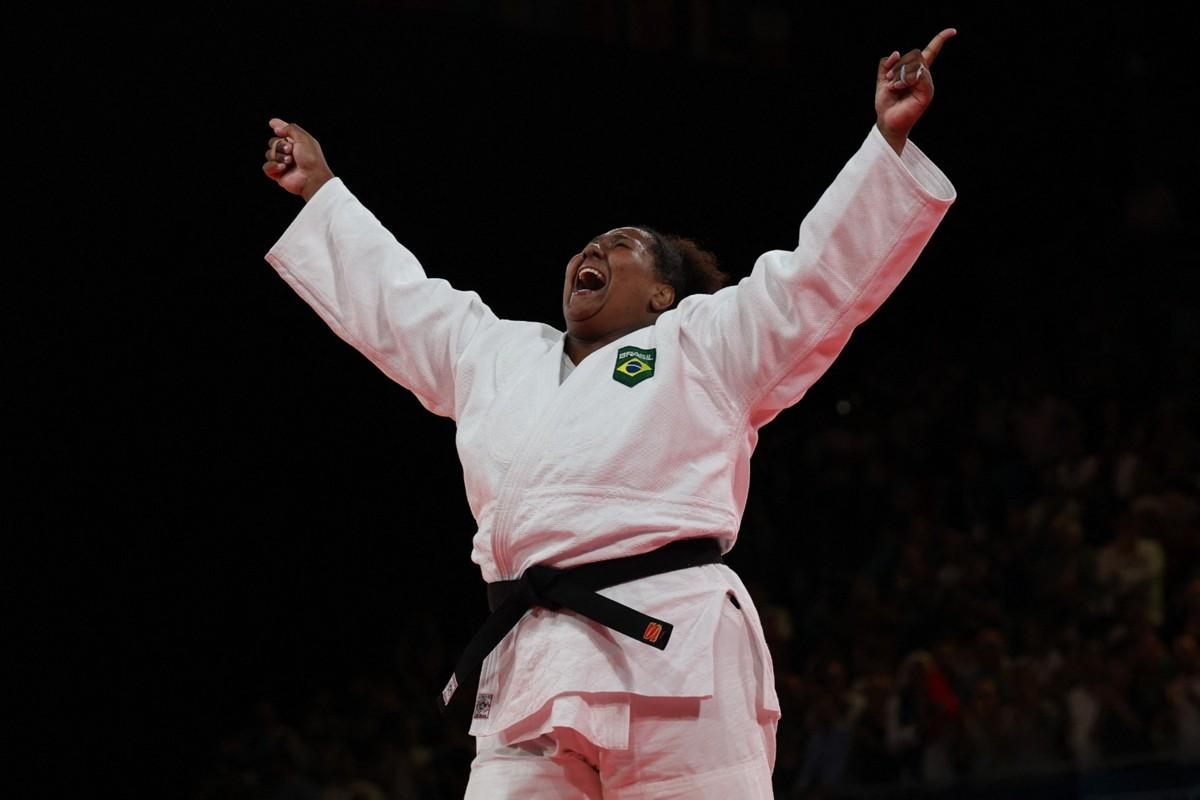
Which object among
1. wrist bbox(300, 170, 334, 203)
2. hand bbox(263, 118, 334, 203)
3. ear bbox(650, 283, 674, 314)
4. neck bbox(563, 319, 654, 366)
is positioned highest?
hand bbox(263, 118, 334, 203)

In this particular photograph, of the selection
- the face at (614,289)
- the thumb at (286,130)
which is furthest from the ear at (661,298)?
the thumb at (286,130)

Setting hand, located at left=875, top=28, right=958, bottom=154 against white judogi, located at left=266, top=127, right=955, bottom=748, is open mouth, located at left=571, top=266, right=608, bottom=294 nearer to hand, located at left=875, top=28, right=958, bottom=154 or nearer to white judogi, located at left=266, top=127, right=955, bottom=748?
white judogi, located at left=266, top=127, right=955, bottom=748

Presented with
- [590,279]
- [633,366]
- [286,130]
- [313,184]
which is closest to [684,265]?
[590,279]

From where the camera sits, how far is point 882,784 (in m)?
6.07

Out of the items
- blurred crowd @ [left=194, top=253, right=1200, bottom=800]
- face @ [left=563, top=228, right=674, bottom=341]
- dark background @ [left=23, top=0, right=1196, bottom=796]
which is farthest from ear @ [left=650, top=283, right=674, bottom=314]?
dark background @ [left=23, top=0, right=1196, bottom=796]

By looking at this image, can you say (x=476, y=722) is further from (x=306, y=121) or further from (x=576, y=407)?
(x=306, y=121)

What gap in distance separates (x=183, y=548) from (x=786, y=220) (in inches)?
169

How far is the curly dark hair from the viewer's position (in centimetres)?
284

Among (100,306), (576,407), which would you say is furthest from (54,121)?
(576,407)

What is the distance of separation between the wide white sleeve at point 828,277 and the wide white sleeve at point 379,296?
513mm

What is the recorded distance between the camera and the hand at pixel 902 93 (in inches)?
93.3

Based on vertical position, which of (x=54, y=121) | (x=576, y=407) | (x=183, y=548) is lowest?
(x=183, y=548)

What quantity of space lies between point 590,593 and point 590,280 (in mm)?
638

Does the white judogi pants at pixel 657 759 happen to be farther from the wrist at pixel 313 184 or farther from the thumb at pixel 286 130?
the thumb at pixel 286 130
